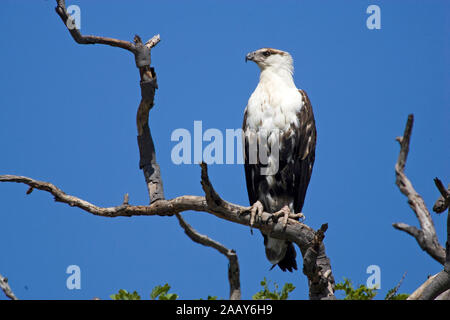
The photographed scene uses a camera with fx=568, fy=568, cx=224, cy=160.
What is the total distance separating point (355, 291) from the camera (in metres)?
5.35

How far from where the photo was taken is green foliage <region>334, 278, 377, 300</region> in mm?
5341

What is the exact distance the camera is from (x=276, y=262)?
19.8 ft

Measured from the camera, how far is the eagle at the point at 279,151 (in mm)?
5930

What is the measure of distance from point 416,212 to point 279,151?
3.52 m

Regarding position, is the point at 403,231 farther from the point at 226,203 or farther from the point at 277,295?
the point at 226,203

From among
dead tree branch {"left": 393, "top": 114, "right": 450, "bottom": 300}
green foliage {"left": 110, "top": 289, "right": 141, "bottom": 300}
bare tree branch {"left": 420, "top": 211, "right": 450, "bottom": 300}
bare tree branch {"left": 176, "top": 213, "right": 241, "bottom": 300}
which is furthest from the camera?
dead tree branch {"left": 393, "top": 114, "right": 450, "bottom": 300}

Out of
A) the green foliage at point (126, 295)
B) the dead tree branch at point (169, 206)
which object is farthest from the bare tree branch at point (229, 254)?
the green foliage at point (126, 295)

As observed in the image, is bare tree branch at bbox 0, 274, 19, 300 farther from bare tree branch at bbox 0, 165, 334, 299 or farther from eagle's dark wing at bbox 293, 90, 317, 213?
eagle's dark wing at bbox 293, 90, 317, 213

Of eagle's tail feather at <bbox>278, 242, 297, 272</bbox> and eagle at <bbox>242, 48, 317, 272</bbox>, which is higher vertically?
eagle at <bbox>242, 48, 317, 272</bbox>

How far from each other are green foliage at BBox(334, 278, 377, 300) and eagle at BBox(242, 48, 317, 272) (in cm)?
80

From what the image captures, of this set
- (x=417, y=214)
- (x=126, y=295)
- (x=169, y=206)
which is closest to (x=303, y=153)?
(x=169, y=206)

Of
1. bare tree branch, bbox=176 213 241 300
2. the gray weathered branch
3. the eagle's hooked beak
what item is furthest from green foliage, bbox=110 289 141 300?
the eagle's hooked beak
